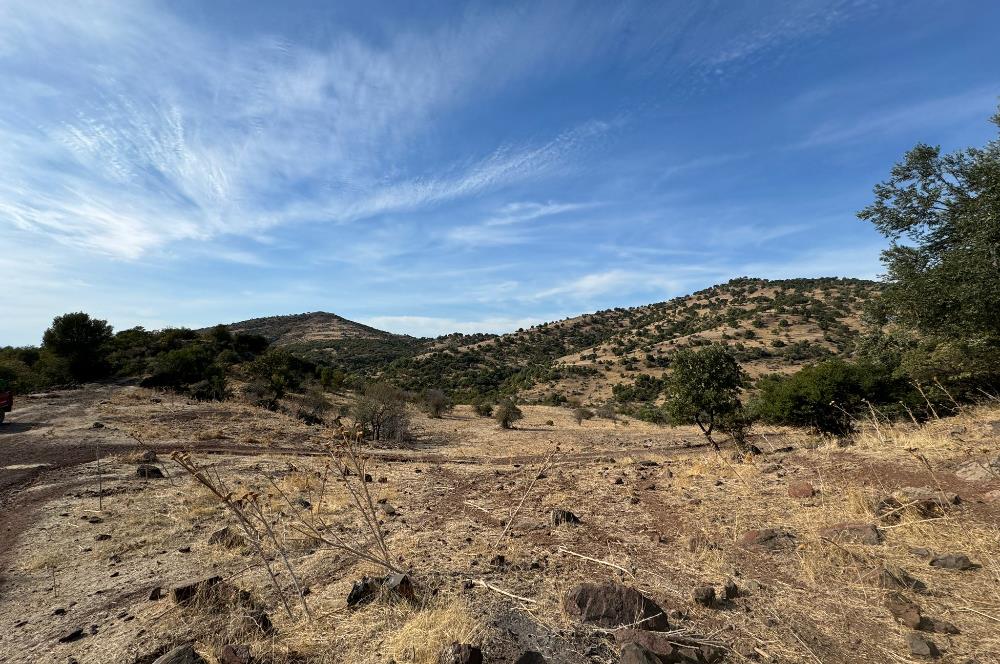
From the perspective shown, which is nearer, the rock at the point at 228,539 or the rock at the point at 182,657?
the rock at the point at 182,657

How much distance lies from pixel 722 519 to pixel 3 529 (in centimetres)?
1194

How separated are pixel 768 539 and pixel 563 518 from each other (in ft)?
9.54

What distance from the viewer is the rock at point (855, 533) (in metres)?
5.96

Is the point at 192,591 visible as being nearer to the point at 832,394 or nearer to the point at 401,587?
the point at 401,587

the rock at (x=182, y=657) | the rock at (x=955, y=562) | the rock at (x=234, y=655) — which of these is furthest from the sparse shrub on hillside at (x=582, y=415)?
the rock at (x=182, y=657)

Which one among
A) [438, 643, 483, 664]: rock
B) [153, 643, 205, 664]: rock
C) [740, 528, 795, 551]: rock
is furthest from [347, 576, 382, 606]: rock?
[740, 528, 795, 551]: rock

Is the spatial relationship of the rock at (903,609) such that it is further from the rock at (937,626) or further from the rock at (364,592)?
the rock at (364,592)

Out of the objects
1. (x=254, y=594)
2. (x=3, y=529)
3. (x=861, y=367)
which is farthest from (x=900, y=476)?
(x=3, y=529)

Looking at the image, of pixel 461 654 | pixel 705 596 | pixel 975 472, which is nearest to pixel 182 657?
pixel 461 654

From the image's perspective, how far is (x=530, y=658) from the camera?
11.7ft

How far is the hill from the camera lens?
2082 inches

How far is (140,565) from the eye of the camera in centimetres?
623

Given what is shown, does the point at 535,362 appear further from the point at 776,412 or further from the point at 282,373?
the point at 776,412

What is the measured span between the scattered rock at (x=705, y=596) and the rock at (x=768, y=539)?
1.93m
